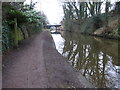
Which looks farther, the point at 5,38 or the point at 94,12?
the point at 94,12

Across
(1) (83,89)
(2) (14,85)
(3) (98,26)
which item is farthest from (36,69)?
(3) (98,26)

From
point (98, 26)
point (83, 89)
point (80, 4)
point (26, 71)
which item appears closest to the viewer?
point (83, 89)

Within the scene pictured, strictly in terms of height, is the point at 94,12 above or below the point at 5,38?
above

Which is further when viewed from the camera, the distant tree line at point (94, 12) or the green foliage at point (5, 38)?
the distant tree line at point (94, 12)

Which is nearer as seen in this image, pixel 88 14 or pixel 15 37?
pixel 15 37

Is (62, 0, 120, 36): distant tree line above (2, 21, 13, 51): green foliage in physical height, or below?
above

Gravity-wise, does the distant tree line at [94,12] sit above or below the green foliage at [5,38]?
above

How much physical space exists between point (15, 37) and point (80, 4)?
24.5 metres

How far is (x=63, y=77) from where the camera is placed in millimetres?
4418

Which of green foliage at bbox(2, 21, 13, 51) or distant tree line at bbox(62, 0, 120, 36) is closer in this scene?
green foliage at bbox(2, 21, 13, 51)

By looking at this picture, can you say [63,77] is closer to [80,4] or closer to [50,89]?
[50,89]

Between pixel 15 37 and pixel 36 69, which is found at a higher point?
pixel 15 37

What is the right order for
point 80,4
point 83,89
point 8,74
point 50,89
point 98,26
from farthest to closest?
point 80,4 → point 98,26 → point 8,74 → point 83,89 → point 50,89

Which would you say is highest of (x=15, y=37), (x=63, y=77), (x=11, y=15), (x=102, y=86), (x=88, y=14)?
(x=88, y=14)
